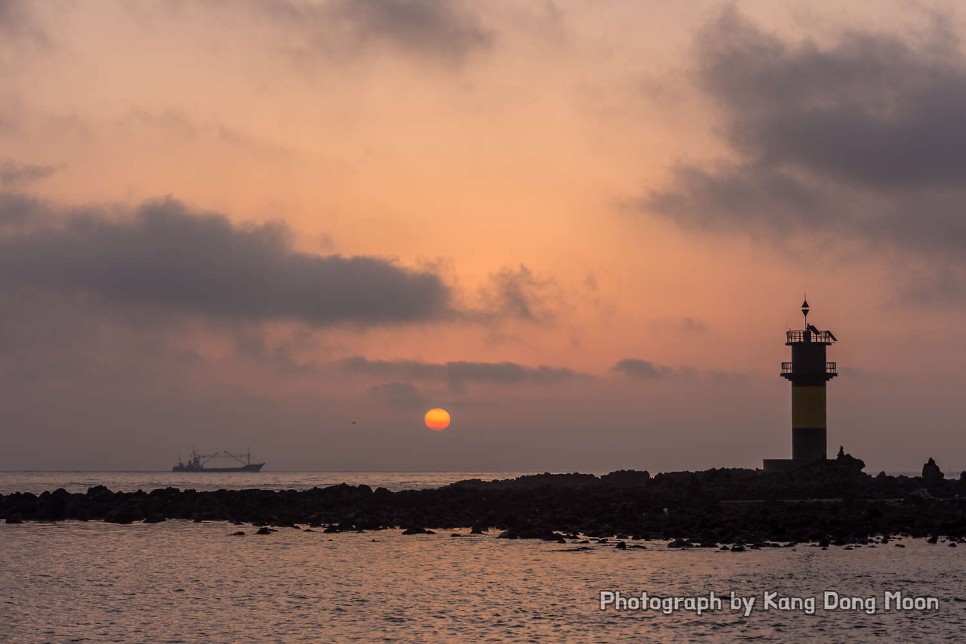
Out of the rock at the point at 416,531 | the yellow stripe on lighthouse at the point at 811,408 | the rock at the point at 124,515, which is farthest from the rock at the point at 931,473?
the rock at the point at 124,515

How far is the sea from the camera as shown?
27.0 metres

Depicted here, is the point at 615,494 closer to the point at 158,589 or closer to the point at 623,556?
the point at 623,556

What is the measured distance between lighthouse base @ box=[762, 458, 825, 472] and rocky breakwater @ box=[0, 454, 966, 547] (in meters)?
1.36

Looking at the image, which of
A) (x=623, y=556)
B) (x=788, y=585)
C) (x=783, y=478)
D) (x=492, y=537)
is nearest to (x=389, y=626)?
(x=788, y=585)

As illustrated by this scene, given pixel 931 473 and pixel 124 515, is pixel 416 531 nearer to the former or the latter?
pixel 124 515

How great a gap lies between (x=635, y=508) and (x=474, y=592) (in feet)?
85.0

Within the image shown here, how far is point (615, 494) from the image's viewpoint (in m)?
68.6

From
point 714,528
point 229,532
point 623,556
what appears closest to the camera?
point 623,556

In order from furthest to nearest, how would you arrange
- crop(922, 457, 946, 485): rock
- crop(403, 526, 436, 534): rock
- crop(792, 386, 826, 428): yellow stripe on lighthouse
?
crop(792, 386, 826, 428): yellow stripe on lighthouse, crop(922, 457, 946, 485): rock, crop(403, 526, 436, 534): rock

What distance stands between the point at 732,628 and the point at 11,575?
2473 centimetres

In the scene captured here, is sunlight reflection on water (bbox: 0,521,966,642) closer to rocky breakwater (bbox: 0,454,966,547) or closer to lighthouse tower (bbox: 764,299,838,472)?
rocky breakwater (bbox: 0,454,966,547)

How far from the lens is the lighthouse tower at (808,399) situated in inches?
2808

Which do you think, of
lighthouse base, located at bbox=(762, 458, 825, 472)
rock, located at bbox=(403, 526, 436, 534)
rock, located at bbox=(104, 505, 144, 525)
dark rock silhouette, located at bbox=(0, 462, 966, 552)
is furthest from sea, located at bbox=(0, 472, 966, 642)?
lighthouse base, located at bbox=(762, 458, 825, 472)

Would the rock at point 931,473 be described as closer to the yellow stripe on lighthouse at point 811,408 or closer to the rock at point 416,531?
the yellow stripe on lighthouse at point 811,408
